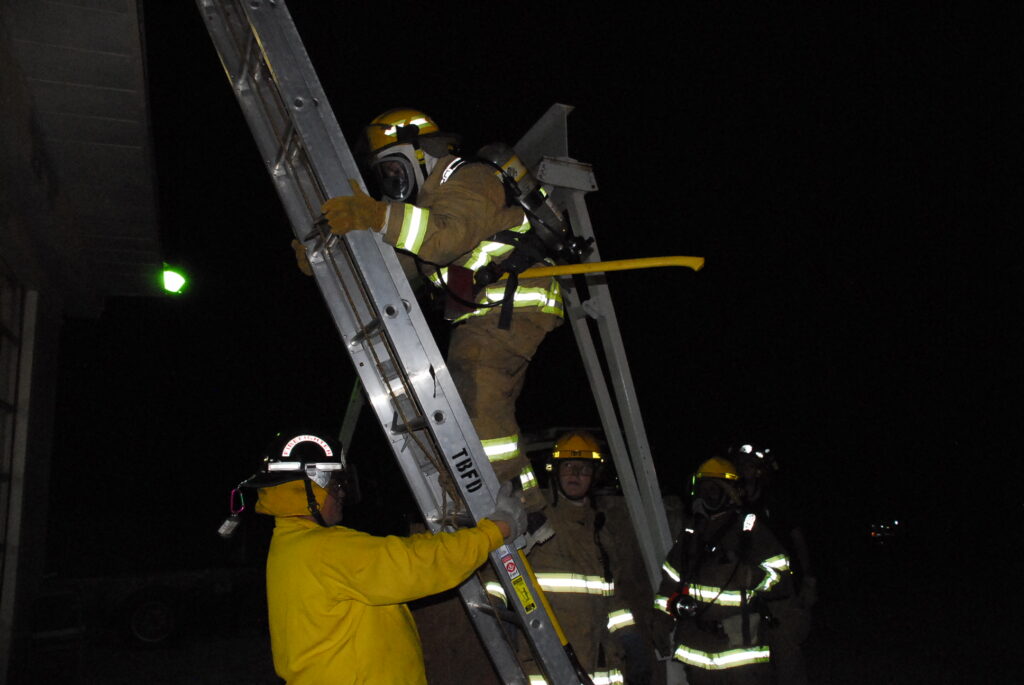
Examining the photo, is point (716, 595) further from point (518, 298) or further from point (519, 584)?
point (518, 298)

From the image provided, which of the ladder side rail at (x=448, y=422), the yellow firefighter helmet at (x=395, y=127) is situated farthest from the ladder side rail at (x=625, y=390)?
the ladder side rail at (x=448, y=422)

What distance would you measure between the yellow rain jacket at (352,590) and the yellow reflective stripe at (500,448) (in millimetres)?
391

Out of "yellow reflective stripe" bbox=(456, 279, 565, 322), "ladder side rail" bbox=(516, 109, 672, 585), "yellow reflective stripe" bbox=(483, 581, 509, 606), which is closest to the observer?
"yellow reflective stripe" bbox=(456, 279, 565, 322)

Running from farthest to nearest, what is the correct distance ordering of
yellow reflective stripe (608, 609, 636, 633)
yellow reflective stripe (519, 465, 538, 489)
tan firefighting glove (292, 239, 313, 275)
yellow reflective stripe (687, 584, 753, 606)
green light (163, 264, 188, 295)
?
green light (163, 264, 188, 295), yellow reflective stripe (687, 584, 753, 606), yellow reflective stripe (608, 609, 636, 633), yellow reflective stripe (519, 465, 538, 489), tan firefighting glove (292, 239, 313, 275)

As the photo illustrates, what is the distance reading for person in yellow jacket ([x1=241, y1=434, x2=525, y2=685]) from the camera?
8.80 ft

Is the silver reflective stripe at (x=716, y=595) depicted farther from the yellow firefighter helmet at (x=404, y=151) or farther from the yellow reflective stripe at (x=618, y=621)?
the yellow firefighter helmet at (x=404, y=151)

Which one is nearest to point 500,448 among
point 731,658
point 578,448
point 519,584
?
point 519,584

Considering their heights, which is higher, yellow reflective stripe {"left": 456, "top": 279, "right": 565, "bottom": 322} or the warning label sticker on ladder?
yellow reflective stripe {"left": 456, "top": 279, "right": 565, "bottom": 322}

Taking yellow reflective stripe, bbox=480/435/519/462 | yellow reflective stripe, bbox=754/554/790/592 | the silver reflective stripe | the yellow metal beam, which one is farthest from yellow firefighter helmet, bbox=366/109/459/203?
yellow reflective stripe, bbox=754/554/790/592

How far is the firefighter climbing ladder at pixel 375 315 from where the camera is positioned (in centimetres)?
271

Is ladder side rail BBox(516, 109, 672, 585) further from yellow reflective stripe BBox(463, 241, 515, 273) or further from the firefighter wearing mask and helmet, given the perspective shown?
yellow reflective stripe BBox(463, 241, 515, 273)

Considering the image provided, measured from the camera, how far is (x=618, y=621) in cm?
477

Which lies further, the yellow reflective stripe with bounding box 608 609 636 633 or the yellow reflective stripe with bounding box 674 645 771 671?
the yellow reflective stripe with bounding box 674 645 771 671

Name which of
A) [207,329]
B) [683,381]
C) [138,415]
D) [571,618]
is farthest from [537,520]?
[683,381]
